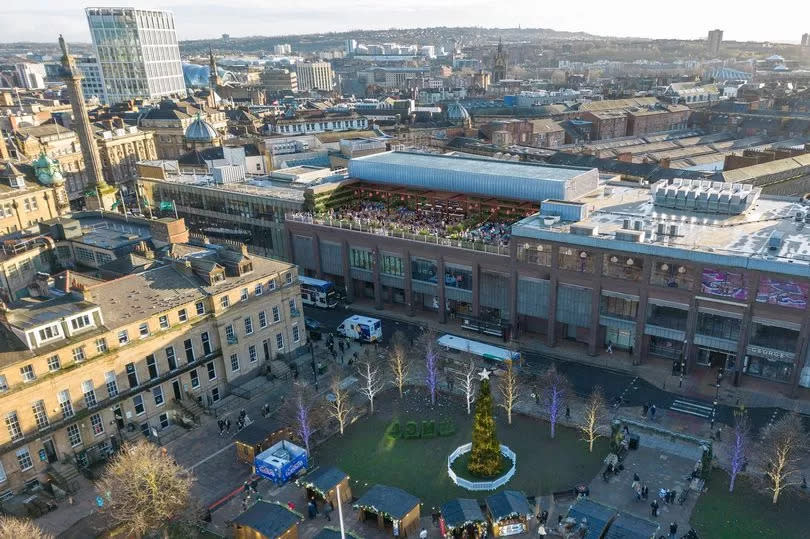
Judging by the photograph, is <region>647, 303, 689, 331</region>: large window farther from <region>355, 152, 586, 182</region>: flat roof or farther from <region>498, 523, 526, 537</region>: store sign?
<region>498, 523, 526, 537</region>: store sign

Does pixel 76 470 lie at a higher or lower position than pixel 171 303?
lower

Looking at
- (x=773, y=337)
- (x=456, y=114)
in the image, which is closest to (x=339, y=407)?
(x=773, y=337)

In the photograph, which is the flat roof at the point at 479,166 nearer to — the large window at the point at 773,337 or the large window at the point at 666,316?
the large window at the point at 666,316

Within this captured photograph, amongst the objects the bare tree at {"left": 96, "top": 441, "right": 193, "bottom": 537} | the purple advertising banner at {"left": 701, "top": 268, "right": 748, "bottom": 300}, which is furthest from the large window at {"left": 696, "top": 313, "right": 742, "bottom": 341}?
the bare tree at {"left": 96, "top": 441, "right": 193, "bottom": 537}

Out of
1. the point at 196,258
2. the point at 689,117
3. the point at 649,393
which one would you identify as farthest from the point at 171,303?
the point at 689,117

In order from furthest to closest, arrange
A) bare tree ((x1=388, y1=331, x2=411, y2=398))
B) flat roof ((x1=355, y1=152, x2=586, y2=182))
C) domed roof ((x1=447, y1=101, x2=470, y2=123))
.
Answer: domed roof ((x1=447, y1=101, x2=470, y2=123)), flat roof ((x1=355, y1=152, x2=586, y2=182)), bare tree ((x1=388, y1=331, x2=411, y2=398))

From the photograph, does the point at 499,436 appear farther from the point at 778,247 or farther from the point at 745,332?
the point at 778,247
